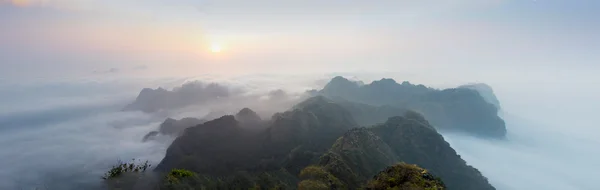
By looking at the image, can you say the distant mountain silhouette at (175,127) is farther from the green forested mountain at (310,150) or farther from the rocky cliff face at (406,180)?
the rocky cliff face at (406,180)

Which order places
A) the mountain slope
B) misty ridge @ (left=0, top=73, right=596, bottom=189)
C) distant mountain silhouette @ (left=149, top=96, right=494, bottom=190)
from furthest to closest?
distant mountain silhouette @ (left=149, top=96, right=494, bottom=190) < the mountain slope < misty ridge @ (left=0, top=73, right=596, bottom=189)

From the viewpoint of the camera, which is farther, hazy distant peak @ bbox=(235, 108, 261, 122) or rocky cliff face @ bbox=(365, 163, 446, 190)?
hazy distant peak @ bbox=(235, 108, 261, 122)

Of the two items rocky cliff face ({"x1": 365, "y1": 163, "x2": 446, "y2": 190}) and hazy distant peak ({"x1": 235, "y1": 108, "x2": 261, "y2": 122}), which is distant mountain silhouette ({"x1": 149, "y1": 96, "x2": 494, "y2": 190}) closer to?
hazy distant peak ({"x1": 235, "y1": 108, "x2": 261, "y2": 122})

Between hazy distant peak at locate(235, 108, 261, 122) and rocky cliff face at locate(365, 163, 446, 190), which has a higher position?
hazy distant peak at locate(235, 108, 261, 122)

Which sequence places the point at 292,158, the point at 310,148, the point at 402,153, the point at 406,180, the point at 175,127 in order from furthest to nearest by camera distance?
the point at 175,127 → the point at 402,153 → the point at 310,148 → the point at 292,158 → the point at 406,180

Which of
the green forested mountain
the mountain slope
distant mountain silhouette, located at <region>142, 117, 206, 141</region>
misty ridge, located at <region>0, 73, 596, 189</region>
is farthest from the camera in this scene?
distant mountain silhouette, located at <region>142, 117, 206, 141</region>

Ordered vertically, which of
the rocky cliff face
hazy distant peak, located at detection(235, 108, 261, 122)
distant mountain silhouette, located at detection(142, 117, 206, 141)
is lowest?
distant mountain silhouette, located at detection(142, 117, 206, 141)

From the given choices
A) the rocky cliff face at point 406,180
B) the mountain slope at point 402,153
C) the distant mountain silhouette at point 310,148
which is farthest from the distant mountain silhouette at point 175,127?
the rocky cliff face at point 406,180

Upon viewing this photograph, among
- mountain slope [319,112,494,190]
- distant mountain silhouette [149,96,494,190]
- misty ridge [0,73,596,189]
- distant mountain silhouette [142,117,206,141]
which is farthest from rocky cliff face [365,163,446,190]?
distant mountain silhouette [142,117,206,141]

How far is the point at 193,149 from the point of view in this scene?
10738 centimetres

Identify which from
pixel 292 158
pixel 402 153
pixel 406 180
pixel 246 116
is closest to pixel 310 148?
pixel 292 158

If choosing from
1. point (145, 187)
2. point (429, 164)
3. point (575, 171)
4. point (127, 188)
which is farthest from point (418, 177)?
point (575, 171)

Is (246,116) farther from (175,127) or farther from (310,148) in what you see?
(175,127)

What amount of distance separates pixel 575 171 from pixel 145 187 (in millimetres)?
242071
